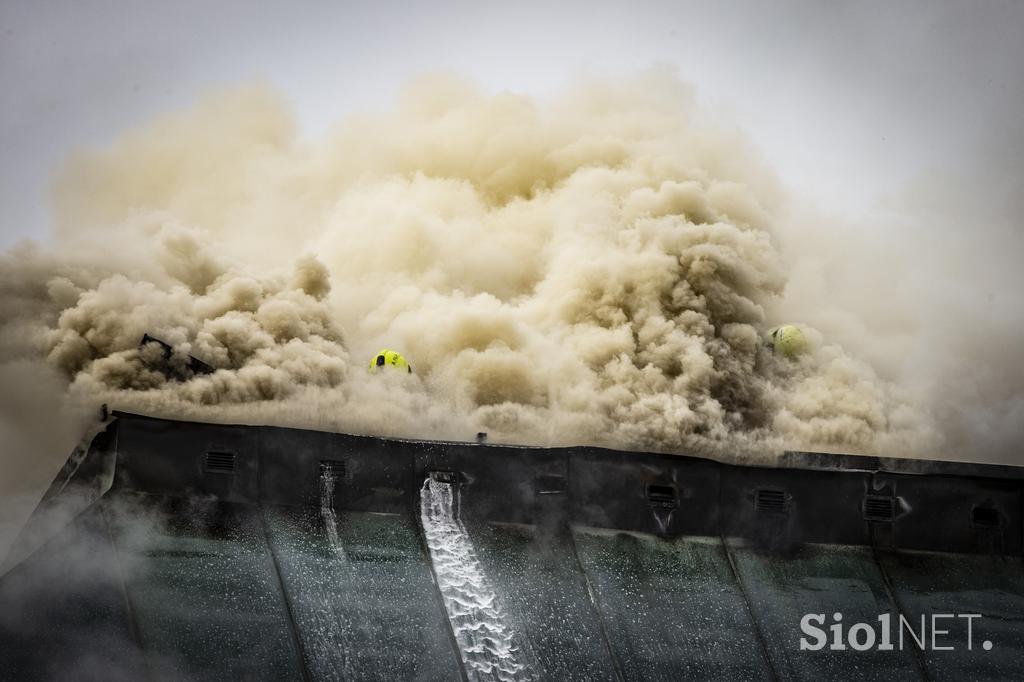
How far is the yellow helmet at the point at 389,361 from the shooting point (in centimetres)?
2473

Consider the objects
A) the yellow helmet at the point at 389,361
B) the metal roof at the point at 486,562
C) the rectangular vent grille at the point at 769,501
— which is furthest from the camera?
the yellow helmet at the point at 389,361

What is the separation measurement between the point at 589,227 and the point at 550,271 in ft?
4.33

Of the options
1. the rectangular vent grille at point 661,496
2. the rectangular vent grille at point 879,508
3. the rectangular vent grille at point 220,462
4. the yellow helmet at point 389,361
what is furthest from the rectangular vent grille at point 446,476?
the rectangular vent grille at point 879,508

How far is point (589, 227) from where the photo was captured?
3011 centimetres

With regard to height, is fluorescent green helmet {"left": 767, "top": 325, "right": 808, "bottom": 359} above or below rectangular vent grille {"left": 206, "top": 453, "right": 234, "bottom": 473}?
above

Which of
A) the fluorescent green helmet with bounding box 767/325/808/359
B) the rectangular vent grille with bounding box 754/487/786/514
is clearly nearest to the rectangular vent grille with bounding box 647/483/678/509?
the rectangular vent grille with bounding box 754/487/786/514

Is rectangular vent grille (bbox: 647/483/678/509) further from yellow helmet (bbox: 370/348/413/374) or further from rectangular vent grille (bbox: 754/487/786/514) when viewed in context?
yellow helmet (bbox: 370/348/413/374)

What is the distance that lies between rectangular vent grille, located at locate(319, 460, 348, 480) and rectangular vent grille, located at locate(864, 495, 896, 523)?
317 inches

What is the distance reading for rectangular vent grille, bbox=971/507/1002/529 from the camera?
68.4 ft

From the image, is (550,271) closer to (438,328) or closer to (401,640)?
(438,328)

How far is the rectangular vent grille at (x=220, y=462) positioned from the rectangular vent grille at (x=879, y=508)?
9.59 metres

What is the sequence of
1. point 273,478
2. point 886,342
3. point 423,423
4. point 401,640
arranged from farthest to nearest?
point 886,342
point 423,423
point 273,478
point 401,640

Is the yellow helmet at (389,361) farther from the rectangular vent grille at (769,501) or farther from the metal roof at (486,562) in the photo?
the rectangular vent grille at (769,501)

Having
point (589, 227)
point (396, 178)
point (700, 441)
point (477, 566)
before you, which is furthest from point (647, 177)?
point (477, 566)
